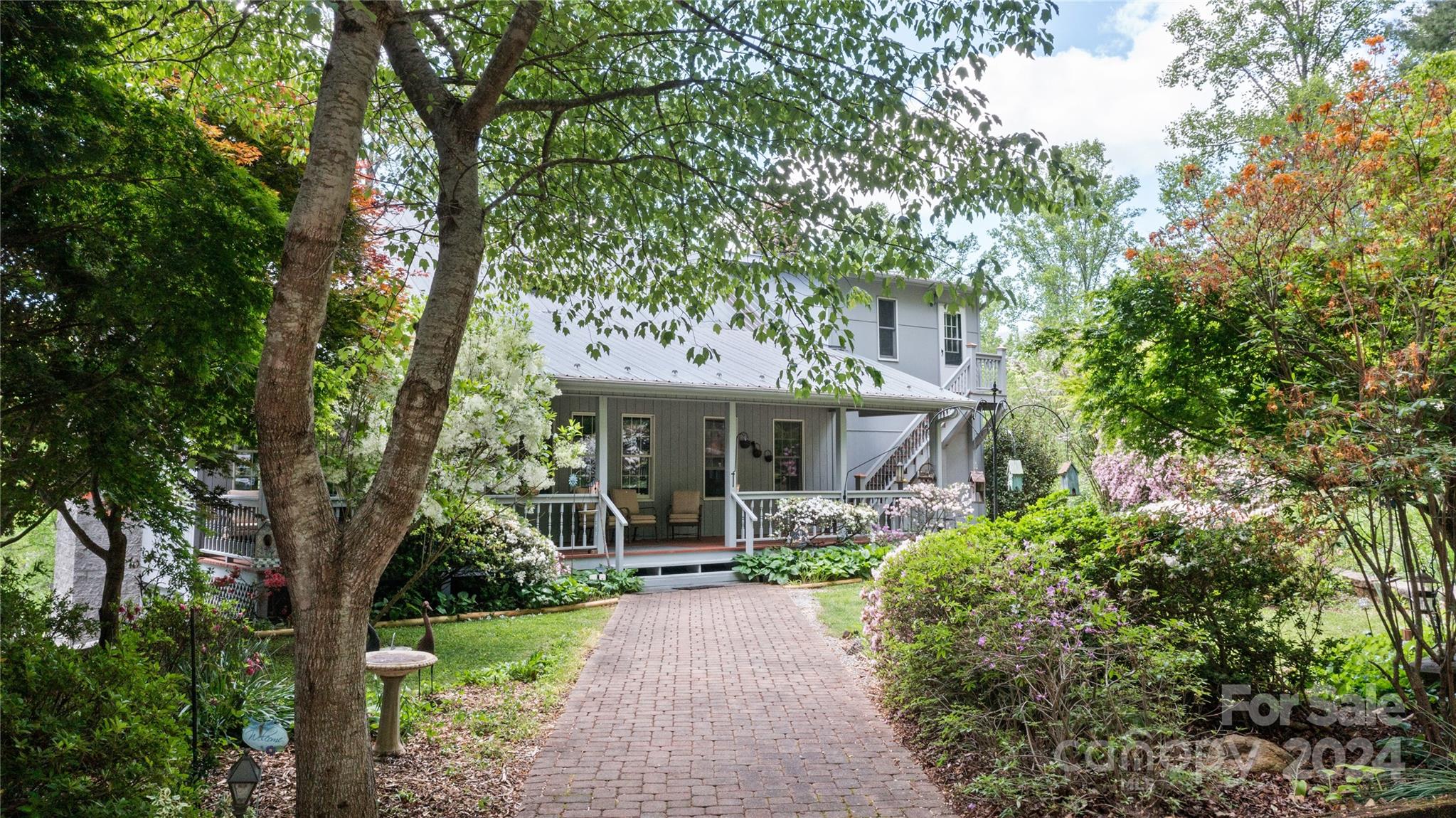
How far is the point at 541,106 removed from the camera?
187 inches

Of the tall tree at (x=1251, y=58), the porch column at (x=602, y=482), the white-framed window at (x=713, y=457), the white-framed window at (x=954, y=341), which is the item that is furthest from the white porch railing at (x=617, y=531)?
the tall tree at (x=1251, y=58)

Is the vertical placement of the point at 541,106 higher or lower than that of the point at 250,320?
higher

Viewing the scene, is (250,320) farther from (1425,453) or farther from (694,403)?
(694,403)

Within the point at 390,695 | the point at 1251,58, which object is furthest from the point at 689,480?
the point at 1251,58

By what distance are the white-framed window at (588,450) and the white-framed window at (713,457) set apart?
92.9 inches

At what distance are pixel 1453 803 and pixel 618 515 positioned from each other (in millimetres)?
10246

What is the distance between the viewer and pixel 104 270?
146 inches

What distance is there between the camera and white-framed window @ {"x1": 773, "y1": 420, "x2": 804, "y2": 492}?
17.4m

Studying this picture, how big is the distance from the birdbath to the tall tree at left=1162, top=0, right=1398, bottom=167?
2154cm

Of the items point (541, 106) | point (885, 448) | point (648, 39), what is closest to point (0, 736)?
point (541, 106)

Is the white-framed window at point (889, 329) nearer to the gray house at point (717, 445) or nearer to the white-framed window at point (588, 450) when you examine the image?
the gray house at point (717, 445)

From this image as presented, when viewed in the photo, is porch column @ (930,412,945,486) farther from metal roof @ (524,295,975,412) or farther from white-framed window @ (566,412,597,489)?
white-framed window @ (566,412,597,489)

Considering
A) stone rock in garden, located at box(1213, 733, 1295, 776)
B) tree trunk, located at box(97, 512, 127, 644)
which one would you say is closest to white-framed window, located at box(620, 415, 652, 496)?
tree trunk, located at box(97, 512, 127, 644)

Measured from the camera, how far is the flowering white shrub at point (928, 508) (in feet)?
48.1
